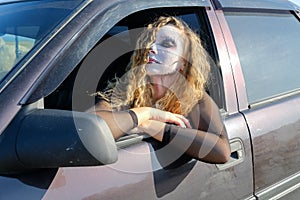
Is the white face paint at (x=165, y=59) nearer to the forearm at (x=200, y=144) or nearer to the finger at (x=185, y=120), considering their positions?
the finger at (x=185, y=120)

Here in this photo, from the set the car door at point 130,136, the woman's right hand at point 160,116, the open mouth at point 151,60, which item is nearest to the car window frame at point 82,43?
the car door at point 130,136

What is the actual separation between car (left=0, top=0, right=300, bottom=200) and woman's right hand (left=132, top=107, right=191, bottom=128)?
90 mm

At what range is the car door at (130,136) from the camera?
4.69 feet

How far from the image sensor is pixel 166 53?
6.41 feet

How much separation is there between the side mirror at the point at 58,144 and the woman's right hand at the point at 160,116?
0.45 metres

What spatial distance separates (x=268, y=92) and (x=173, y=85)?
694 mm

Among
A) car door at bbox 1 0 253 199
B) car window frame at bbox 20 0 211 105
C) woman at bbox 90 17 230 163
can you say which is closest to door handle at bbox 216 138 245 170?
car door at bbox 1 0 253 199

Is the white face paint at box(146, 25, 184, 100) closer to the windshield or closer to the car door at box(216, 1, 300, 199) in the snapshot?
the car door at box(216, 1, 300, 199)

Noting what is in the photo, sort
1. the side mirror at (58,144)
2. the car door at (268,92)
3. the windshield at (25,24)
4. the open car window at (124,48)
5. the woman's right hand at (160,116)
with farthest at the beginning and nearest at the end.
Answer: the car door at (268,92), the open car window at (124,48), the woman's right hand at (160,116), the windshield at (25,24), the side mirror at (58,144)

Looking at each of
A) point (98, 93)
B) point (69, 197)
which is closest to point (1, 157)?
point (69, 197)

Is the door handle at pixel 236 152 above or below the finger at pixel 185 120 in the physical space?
below

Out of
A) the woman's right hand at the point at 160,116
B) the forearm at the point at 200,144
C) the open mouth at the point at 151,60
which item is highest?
the open mouth at the point at 151,60

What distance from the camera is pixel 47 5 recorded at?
179 centimetres

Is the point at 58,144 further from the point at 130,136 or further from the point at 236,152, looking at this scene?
the point at 236,152
